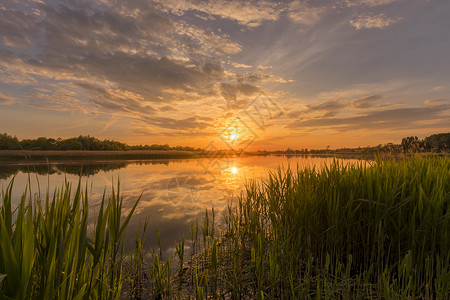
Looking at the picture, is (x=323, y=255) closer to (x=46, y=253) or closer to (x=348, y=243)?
(x=348, y=243)

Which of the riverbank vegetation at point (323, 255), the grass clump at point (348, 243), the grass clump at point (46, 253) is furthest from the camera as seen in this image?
the grass clump at point (348, 243)

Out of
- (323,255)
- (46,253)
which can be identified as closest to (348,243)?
(323,255)

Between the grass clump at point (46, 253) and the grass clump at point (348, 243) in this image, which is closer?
the grass clump at point (46, 253)

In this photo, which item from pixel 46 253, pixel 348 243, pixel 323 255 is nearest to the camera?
pixel 46 253

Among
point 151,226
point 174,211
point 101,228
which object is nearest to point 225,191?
point 174,211

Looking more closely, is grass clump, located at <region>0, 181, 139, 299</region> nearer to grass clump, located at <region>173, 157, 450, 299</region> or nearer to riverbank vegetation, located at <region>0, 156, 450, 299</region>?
riverbank vegetation, located at <region>0, 156, 450, 299</region>

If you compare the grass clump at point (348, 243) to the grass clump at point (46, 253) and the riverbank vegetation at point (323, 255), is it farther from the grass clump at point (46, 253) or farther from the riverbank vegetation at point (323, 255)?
the grass clump at point (46, 253)

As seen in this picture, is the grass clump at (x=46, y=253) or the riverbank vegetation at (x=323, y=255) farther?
the riverbank vegetation at (x=323, y=255)

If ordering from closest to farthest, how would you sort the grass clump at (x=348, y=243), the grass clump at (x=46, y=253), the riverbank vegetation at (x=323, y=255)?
1. the grass clump at (x=46, y=253)
2. the riverbank vegetation at (x=323, y=255)
3. the grass clump at (x=348, y=243)

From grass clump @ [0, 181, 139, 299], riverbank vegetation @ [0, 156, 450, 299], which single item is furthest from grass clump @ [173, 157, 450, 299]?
grass clump @ [0, 181, 139, 299]

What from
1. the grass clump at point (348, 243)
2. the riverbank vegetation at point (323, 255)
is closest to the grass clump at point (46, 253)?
the riverbank vegetation at point (323, 255)

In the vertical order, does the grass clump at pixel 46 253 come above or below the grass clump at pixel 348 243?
above

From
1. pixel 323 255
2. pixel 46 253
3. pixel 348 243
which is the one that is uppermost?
pixel 46 253

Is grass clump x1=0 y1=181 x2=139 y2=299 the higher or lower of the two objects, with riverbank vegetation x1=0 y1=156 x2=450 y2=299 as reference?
higher
